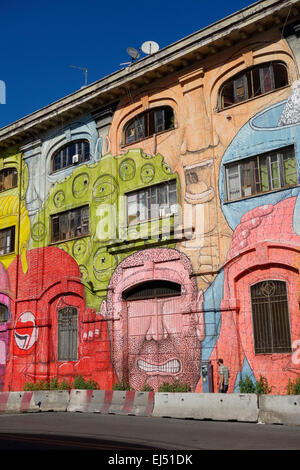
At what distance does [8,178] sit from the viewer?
26.5m

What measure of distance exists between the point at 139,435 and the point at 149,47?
15336 mm

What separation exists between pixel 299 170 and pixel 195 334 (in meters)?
6.23

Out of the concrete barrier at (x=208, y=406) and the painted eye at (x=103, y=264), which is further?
the painted eye at (x=103, y=264)

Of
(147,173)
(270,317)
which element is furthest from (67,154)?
(270,317)

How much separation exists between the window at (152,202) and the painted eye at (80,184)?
2440 millimetres

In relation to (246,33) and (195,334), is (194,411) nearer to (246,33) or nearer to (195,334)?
(195,334)

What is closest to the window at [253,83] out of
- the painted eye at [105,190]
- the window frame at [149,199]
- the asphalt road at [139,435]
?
the window frame at [149,199]

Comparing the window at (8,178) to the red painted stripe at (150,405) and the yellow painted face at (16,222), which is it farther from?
the red painted stripe at (150,405)

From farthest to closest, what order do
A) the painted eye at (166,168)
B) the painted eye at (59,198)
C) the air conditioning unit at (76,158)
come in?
the painted eye at (59,198)
the air conditioning unit at (76,158)
the painted eye at (166,168)

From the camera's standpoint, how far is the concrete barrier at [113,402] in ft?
52.3

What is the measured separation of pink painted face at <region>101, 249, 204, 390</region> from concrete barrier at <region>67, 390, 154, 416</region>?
1993mm

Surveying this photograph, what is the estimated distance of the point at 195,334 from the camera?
1752 cm

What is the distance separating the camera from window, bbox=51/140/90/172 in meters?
22.8

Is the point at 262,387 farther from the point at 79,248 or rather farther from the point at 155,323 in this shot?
the point at 79,248
